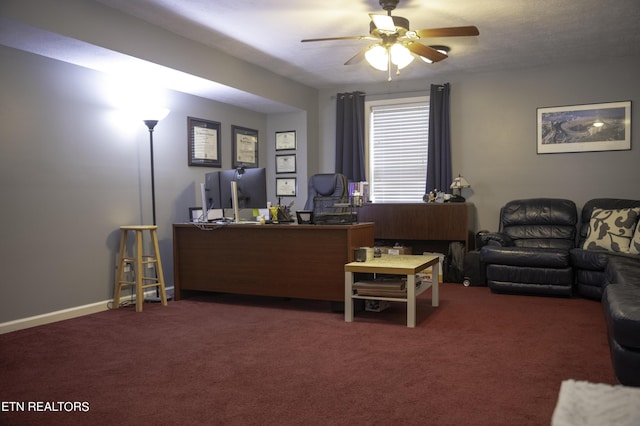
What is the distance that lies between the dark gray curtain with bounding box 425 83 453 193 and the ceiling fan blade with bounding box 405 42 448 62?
225 cm

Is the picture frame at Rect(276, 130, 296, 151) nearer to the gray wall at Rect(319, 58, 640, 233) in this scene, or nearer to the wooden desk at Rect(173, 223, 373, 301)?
the gray wall at Rect(319, 58, 640, 233)

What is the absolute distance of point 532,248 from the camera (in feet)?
17.6

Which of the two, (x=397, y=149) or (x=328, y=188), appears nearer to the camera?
(x=328, y=188)

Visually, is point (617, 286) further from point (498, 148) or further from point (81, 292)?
point (81, 292)

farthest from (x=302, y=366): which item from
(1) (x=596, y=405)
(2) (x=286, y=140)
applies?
(2) (x=286, y=140)

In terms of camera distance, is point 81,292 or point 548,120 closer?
point 81,292

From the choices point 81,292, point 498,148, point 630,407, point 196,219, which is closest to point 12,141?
point 81,292

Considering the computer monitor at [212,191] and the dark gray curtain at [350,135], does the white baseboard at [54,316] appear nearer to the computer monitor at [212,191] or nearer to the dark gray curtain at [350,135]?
the computer monitor at [212,191]

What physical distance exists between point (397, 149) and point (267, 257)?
10.2 ft

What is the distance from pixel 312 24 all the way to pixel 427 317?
2.80 metres

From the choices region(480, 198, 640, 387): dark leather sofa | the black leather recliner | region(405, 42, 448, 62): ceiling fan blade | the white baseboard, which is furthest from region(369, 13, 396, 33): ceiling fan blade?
the white baseboard

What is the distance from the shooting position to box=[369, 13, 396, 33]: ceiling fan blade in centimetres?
389

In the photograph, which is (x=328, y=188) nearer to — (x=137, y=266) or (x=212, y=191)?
(x=212, y=191)

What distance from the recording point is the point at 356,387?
280 centimetres
